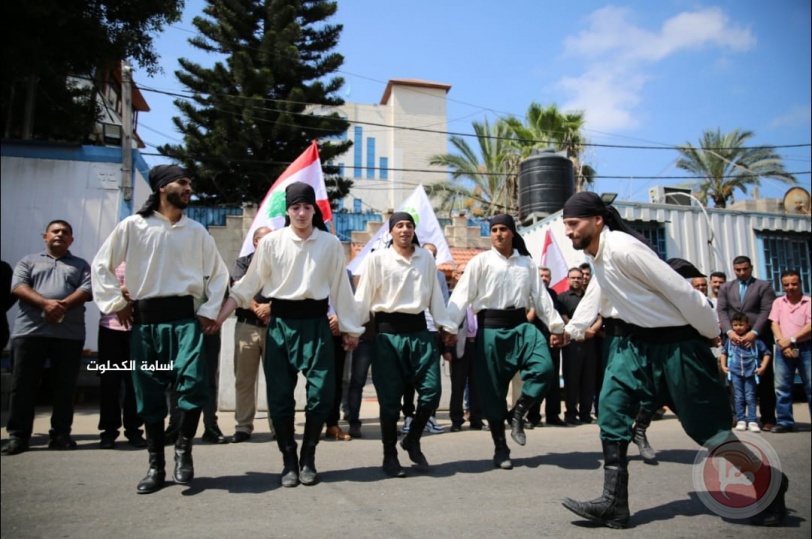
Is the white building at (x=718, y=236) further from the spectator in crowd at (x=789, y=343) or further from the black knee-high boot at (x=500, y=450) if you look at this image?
the black knee-high boot at (x=500, y=450)

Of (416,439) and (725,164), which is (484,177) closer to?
(725,164)

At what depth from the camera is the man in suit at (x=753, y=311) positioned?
776 centimetres

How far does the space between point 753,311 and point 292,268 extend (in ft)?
21.0

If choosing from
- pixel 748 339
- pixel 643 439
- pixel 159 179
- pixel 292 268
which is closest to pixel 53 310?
pixel 159 179

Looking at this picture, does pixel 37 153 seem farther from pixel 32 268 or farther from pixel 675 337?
pixel 675 337

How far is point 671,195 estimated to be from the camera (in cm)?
1519

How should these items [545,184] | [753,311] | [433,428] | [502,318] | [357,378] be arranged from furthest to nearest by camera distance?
[545,184] < [753,311] < [433,428] < [357,378] < [502,318]

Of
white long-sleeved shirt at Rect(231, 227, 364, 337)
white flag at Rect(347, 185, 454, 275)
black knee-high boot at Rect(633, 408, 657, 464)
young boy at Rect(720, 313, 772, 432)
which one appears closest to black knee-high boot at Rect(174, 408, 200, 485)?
white long-sleeved shirt at Rect(231, 227, 364, 337)

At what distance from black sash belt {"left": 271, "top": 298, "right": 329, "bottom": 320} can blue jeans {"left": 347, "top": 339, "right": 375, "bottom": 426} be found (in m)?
2.38

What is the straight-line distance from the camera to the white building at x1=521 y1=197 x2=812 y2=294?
1411 centimetres

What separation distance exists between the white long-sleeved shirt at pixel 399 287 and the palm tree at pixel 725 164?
20979mm

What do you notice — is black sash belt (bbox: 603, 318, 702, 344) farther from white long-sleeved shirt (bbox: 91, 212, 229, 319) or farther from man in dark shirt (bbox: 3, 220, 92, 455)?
man in dark shirt (bbox: 3, 220, 92, 455)

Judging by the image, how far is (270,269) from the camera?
4.70 meters

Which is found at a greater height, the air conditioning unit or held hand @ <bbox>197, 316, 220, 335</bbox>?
the air conditioning unit
